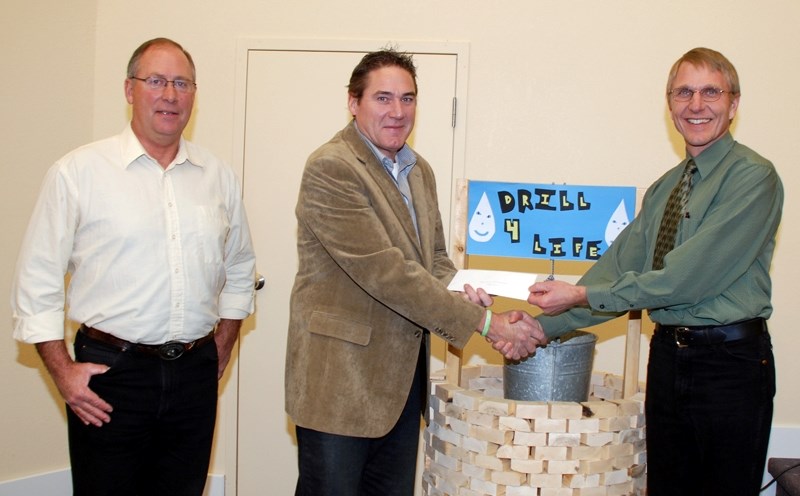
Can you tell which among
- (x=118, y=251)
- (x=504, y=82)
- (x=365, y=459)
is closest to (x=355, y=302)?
(x=365, y=459)

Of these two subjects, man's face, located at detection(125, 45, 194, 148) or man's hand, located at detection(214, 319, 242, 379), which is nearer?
man's face, located at detection(125, 45, 194, 148)

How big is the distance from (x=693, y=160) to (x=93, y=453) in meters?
1.93

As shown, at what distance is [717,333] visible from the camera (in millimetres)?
2027

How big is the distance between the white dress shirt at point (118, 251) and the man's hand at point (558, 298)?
1.03 metres

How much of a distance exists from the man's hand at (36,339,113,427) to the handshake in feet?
3.56

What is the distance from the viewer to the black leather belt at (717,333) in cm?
202

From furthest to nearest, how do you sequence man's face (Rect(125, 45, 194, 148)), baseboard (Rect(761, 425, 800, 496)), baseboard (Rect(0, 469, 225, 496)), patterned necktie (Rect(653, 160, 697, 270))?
baseboard (Rect(761, 425, 800, 496)) → baseboard (Rect(0, 469, 225, 496)) → patterned necktie (Rect(653, 160, 697, 270)) → man's face (Rect(125, 45, 194, 148))

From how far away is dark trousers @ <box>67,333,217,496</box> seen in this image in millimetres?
1987

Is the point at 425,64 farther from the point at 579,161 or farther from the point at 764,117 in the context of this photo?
the point at 764,117

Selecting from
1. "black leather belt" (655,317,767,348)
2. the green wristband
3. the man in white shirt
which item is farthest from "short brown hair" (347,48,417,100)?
"black leather belt" (655,317,767,348)

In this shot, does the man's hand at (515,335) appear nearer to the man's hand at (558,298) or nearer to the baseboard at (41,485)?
the man's hand at (558,298)

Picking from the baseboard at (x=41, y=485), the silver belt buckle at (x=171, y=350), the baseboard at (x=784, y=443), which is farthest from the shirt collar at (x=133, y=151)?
the baseboard at (x=784, y=443)

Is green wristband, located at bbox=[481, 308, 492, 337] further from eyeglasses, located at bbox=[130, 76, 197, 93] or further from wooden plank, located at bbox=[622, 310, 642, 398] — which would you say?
eyeglasses, located at bbox=[130, 76, 197, 93]

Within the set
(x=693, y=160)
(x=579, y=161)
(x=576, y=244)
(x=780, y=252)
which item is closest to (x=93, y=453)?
(x=576, y=244)
